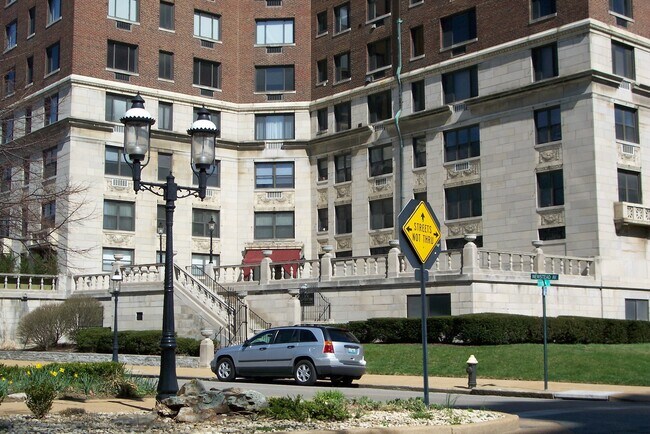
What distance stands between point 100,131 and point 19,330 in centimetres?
1340

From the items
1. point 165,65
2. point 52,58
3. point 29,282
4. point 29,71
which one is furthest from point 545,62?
point 29,71

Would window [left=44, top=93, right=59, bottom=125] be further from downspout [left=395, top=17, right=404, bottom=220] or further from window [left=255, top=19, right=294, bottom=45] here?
downspout [left=395, top=17, right=404, bottom=220]

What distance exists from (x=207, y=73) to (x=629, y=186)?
27.4 metres

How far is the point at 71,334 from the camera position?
4312 cm

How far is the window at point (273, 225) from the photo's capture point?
2244 inches

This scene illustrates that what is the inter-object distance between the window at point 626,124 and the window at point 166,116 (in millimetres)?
26412

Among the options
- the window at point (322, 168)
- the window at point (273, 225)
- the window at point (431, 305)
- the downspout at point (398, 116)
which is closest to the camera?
the window at point (431, 305)

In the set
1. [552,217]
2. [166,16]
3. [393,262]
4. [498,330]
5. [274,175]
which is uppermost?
[166,16]

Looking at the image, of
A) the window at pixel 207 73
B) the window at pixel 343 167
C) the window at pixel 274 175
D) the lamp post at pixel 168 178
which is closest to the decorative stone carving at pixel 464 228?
the window at pixel 343 167

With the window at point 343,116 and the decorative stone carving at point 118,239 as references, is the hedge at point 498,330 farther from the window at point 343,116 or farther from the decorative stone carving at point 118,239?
the window at point 343,116

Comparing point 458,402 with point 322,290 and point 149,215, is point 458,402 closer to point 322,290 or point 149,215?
point 322,290

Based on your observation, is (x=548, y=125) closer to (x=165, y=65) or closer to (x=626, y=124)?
(x=626, y=124)

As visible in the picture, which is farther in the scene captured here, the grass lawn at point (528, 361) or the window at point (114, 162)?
the window at point (114, 162)

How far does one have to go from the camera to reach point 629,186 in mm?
43312
